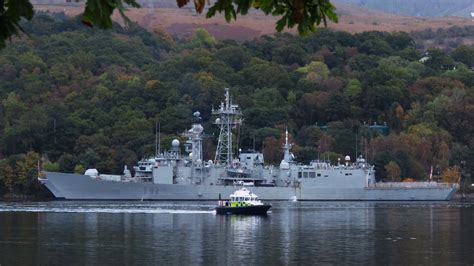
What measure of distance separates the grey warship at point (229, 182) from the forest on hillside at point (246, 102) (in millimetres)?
7847

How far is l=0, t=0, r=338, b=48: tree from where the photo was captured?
322 inches

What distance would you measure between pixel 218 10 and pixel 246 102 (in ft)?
402

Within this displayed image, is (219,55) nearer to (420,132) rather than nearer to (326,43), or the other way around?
(326,43)

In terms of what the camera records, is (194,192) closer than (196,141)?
Yes

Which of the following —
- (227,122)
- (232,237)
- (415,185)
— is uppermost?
(227,122)

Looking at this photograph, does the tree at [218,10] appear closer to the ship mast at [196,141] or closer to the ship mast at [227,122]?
the ship mast at [196,141]

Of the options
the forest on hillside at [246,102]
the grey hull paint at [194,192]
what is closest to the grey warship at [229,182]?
the grey hull paint at [194,192]

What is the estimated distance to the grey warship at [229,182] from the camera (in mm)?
102688

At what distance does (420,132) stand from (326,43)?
55677mm

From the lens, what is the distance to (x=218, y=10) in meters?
8.77

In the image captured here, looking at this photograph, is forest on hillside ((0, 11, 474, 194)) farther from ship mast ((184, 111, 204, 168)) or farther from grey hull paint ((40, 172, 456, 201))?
ship mast ((184, 111, 204, 168))

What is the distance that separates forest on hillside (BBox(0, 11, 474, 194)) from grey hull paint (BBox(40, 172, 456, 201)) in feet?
25.3

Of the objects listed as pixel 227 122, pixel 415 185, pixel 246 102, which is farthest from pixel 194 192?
pixel 246 102

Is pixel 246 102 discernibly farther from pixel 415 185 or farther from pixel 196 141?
pixel 415 185
